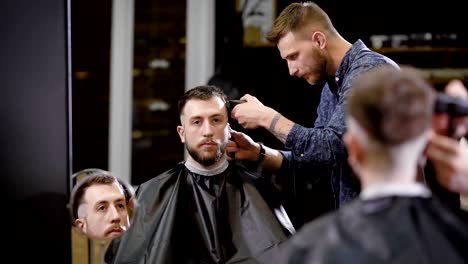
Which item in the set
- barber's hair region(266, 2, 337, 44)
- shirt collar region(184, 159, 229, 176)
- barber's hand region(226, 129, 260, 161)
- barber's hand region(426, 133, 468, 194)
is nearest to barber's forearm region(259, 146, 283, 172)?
barber's hand region(226, 129, 260, 161)

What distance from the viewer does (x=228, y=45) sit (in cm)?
386

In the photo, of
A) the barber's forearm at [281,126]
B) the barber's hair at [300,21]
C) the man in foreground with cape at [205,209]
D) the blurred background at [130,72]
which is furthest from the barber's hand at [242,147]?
the blurred background at [130,72]

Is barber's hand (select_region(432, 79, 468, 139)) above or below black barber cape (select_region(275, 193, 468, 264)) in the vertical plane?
above

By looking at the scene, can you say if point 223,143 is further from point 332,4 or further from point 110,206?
point 332,4

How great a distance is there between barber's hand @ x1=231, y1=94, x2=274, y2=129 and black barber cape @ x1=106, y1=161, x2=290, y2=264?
0.97 feet

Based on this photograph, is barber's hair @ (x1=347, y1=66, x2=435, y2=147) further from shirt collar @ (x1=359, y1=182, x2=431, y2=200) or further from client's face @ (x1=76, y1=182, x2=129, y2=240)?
client's face @ (x1=76, y1=182, x2=129, y2=240)

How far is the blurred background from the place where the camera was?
1924 millimetres

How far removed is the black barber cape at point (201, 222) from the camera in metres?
2.20

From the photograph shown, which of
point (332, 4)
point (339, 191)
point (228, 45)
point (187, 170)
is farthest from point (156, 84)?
point (339, 191)

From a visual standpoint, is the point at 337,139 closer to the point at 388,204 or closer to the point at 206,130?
the point at 206,130

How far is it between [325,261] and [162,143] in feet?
11.2

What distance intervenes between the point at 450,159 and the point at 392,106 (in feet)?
1.17

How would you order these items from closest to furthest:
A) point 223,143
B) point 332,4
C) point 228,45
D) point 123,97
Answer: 1. point 223,143
2. point 332,4
3. point 228,45
4. point 123,97

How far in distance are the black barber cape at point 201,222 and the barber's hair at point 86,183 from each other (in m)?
0.16
